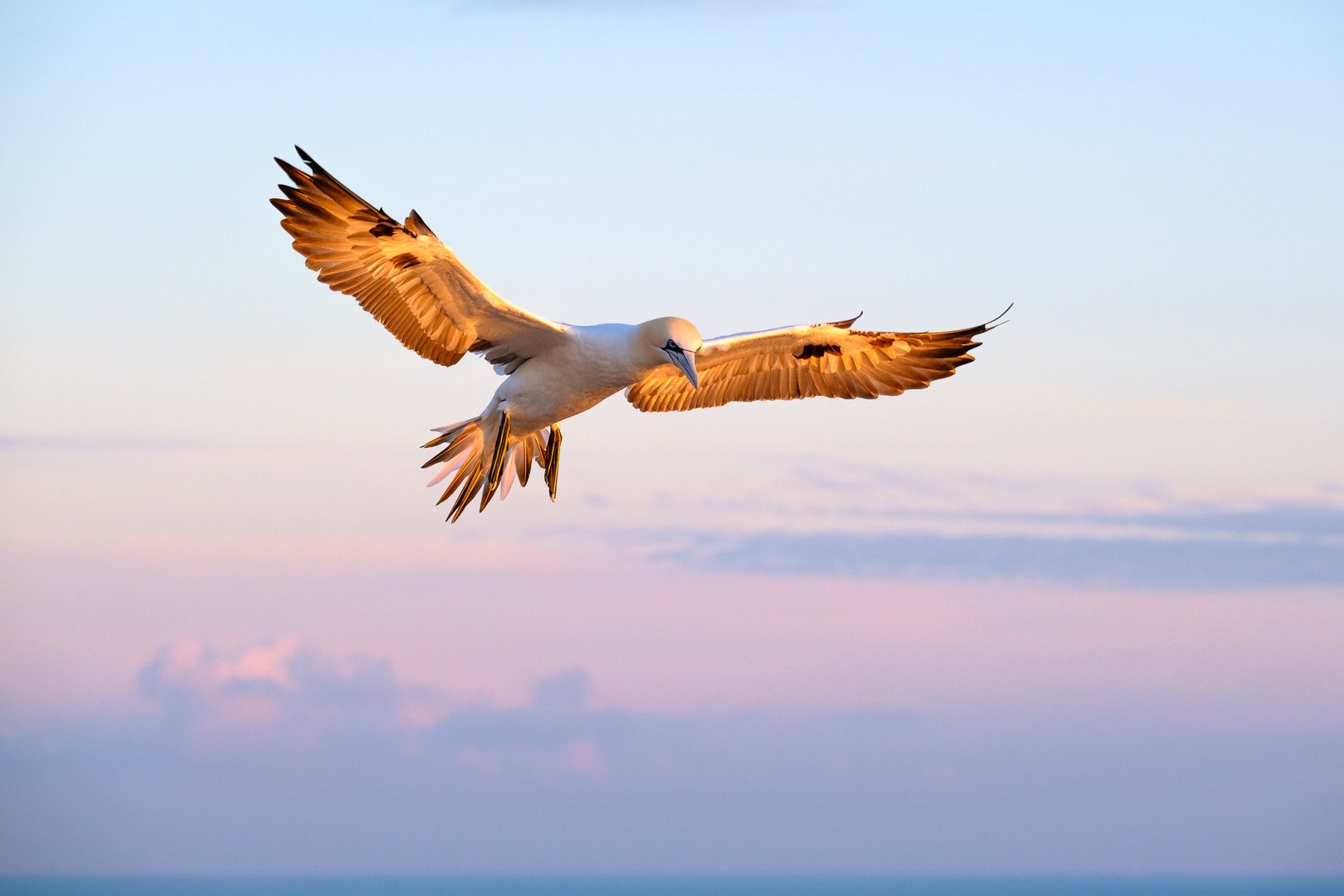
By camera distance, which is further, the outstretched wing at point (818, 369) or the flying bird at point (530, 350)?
the outstretched wing at point (818, 369)

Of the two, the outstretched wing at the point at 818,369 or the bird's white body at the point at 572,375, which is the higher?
the outstretched wing at the point at 818,369

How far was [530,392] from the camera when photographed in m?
15.6

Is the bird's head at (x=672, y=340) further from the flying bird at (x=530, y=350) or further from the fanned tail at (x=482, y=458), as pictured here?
the fanned tail at (x=482, y=458)

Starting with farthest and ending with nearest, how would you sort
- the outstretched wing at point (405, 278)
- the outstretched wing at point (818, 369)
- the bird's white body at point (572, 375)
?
the outstretched wing at point (818, 369), the bird's white body at point (572, 375), the outstretched wing at point (405, 278)

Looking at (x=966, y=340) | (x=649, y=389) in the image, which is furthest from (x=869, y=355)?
(x=649, y=389)

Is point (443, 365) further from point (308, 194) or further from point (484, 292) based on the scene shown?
point (308, 194)

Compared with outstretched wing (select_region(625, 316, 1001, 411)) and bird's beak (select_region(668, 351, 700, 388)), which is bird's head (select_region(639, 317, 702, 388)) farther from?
outstretched wing (select_region(625, 316, 1001, 411))

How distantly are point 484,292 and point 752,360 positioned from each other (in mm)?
3597

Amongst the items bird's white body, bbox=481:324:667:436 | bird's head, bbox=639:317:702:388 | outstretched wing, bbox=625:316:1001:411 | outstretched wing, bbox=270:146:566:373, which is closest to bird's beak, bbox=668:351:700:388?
bird's head, bbox=639:317:702:388

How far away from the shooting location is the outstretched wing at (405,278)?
47.0 ft

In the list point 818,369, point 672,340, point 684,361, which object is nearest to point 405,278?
point 672,340

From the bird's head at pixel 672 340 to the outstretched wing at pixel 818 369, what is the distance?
1.85 m

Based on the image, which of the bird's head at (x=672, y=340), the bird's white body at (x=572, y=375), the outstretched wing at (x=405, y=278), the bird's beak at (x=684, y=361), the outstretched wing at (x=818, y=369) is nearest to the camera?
the outstretched wing at (x=405, y=278)

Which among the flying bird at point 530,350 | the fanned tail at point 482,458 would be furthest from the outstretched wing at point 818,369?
the fanned tail at point 482,458
